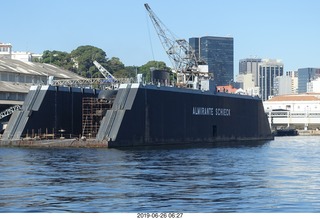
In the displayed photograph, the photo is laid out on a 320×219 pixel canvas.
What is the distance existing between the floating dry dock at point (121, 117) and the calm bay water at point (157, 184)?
20.2m

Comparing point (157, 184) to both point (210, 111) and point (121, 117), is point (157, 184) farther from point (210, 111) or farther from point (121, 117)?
point (210, 111)

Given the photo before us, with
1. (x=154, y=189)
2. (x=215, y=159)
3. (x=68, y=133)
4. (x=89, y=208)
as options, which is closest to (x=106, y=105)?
(x=68, y=133)

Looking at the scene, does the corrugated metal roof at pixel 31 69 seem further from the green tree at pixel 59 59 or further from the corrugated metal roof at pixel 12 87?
the green tree at pixel 59 59

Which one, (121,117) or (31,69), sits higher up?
(31,69)

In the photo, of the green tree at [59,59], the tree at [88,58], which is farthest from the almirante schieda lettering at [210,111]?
the green tree at [59,59]

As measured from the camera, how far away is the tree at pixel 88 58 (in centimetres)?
17524

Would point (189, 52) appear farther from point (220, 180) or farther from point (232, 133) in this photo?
point (220, 180)

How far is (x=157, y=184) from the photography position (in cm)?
3806

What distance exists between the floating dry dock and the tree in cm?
7658

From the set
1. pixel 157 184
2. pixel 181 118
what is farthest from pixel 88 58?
pixel 157 184

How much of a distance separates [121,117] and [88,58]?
103108mm

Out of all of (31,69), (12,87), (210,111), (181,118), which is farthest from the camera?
(31,69)

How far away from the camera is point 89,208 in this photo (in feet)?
95.2

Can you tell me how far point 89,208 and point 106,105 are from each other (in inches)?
2338
